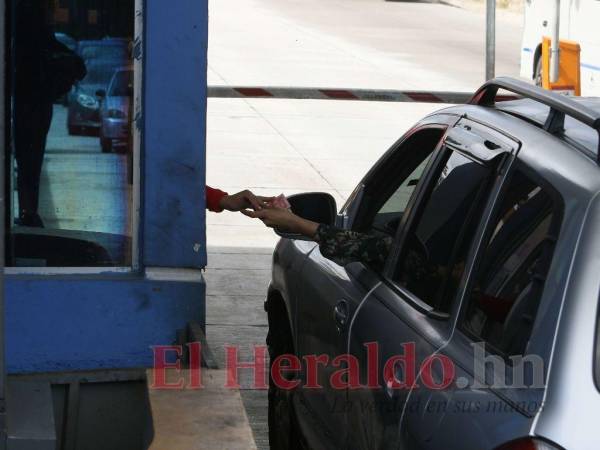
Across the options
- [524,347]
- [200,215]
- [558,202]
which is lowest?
[200,215]

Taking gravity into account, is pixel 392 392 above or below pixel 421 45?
above

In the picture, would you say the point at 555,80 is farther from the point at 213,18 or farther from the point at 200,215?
the point at 213,18

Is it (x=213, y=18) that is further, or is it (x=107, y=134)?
(x=213, y=18)

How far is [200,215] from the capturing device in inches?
212

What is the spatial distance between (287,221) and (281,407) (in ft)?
3.61

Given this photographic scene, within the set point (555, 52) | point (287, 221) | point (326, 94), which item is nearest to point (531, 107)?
point (287, 221)

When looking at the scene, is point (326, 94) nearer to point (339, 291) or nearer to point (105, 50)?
point (105, 50)

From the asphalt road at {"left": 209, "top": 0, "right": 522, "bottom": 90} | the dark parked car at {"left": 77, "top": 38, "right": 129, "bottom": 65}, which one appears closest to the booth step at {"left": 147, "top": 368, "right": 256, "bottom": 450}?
the dark parked car at {"left": 77, "top": 38, "right": 129, "bottom": 65}

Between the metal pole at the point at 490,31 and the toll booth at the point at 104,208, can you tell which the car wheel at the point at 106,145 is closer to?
the toll booth at the point at 104,208

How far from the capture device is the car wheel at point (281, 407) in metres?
5.06

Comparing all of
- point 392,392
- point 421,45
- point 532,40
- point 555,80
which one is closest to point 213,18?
point 421,45

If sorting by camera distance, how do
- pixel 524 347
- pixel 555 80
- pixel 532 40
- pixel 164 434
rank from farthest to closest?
pixel 532 40 < pixel 555 80 < pixel 164 434 < pixel 524 347

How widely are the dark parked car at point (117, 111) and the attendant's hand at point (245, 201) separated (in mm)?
604

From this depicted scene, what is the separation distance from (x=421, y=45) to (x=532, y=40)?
8.55 metres
